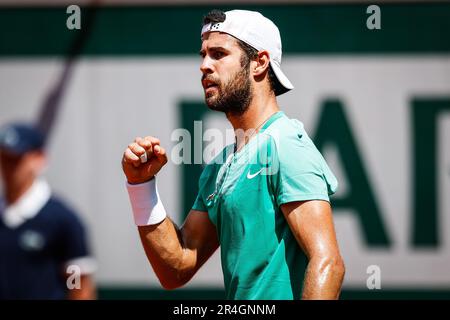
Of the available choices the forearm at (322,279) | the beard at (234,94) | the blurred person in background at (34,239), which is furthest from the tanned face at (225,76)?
the blurred person in background at (34,239)

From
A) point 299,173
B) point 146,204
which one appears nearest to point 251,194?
point 299,173

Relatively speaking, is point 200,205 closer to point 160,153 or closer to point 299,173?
point 160,153

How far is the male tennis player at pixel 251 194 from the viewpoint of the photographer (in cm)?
306

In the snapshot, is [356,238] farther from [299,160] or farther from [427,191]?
[299,160]

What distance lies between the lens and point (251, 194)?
3.20 metres

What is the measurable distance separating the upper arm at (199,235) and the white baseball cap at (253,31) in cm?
64

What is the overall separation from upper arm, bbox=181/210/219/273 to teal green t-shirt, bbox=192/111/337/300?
0.33m

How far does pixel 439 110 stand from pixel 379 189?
0.86 m

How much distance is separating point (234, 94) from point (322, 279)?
2.75 ft

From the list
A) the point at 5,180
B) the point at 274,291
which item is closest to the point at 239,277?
the point at 274,291

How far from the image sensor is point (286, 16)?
25.0ft

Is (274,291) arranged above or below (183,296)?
above

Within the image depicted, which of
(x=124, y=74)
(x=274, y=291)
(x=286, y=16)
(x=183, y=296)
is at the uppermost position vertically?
(x=286, y=16)

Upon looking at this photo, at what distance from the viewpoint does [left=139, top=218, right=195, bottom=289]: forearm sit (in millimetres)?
3453
